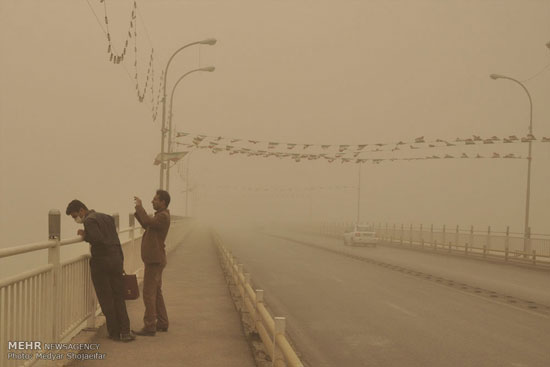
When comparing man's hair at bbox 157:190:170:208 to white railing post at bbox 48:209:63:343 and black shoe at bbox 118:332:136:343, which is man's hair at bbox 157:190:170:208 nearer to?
black shoe at bbox 118:332:136:343

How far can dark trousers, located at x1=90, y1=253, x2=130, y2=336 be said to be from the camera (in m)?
7.67

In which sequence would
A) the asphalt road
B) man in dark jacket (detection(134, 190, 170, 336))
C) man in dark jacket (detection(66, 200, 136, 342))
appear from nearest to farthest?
1. man in dark jacket (detection(66, 200, 136, 342))
2. man in dark jacket (detection(134, 190, 170, 336))
3. the asphalt road

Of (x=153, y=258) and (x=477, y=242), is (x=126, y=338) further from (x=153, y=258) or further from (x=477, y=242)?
(x=477, y=242)

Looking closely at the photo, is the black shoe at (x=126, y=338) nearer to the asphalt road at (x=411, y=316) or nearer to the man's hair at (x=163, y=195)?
the man's hair at (x=163, y=195)

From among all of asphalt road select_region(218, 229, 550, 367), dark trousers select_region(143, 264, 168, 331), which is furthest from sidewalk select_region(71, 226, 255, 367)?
asphalt road select_region(218, 229, 550, 367)

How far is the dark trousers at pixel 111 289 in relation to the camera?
7672 millimetres

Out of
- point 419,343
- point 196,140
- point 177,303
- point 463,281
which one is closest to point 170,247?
point 196,140

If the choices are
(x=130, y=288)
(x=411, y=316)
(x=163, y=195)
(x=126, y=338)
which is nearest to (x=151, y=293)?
(x=130, y=288)

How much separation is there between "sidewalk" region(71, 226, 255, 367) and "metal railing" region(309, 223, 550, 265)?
20358 millimetres

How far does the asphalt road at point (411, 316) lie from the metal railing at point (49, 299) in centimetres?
321

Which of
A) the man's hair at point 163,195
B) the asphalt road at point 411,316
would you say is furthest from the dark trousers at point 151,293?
the asphalt road at point 411,316

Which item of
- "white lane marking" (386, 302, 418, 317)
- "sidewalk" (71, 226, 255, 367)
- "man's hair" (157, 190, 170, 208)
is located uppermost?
"man's hair" (157, 190, 170, 208)

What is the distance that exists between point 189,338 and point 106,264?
1787 millimetres

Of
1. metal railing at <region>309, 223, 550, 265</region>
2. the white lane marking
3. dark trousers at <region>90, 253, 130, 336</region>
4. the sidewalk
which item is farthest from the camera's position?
metal railing at <region>309, 223, 550, 265</region>
